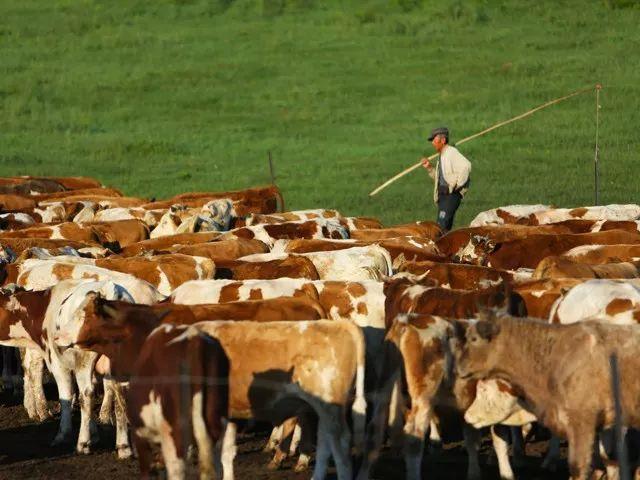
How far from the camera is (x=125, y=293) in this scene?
1424cm

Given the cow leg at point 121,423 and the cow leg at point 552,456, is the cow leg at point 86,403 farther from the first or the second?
the cow leg at point 552,456

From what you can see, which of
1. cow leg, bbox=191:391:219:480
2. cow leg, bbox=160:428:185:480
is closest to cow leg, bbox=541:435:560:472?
cow leg, bbox=191:391:219:480

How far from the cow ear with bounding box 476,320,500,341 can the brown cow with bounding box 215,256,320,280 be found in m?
6.18

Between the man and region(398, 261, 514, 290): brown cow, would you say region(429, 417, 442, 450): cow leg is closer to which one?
region(398, 261, 514, 290): brown cow

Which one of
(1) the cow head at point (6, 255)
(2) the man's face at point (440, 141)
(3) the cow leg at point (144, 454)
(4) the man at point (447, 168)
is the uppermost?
(2) the man's face at point (440, 141)

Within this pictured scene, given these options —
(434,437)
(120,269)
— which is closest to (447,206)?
(120,269)

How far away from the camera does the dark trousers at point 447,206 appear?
22422mm

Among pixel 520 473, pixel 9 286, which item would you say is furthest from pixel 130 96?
pixel 520 473

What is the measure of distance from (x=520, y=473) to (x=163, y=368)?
351 centimetres

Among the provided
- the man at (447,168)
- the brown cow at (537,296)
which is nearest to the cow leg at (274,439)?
the brown cow at (537,296)

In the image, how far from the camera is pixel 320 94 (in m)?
52.6

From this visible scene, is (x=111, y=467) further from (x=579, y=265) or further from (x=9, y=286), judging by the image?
(x=579, y=265)

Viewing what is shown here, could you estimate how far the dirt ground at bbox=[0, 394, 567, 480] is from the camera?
12391mm

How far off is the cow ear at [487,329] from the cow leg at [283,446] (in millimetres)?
2356
